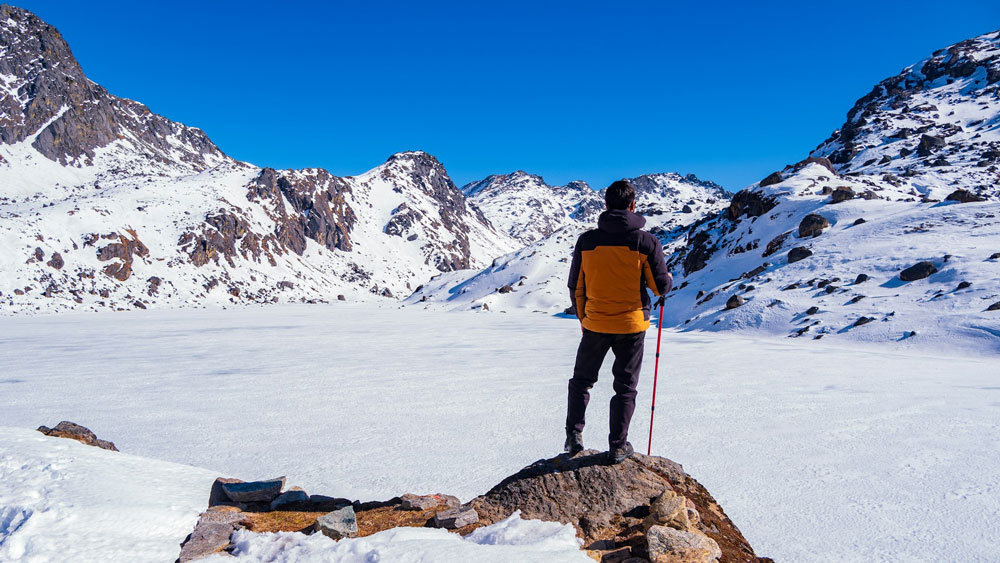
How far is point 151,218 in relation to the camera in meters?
85.6

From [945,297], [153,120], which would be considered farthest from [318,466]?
[153,120]

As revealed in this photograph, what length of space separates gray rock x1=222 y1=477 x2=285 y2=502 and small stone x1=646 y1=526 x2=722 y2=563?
3.13m

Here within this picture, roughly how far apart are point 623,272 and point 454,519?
2.40 m

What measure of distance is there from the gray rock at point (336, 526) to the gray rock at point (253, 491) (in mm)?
1093

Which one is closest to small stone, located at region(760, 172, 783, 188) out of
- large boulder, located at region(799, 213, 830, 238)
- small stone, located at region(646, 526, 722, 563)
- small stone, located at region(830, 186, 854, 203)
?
small stone, located at region(830, 186, 854, 203)

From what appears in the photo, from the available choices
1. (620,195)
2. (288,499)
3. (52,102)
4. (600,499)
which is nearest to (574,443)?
(600,499)

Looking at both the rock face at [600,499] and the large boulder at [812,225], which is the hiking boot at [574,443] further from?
the large boulder at [812,225]

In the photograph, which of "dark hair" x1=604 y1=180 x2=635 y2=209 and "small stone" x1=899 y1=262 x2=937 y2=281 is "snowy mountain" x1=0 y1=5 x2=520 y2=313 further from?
"small stone" x1=899 y1=262 x2=937 y2=281

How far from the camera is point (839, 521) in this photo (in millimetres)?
4172

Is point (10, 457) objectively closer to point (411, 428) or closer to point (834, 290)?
point (411, 428)

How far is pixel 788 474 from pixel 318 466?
511cm

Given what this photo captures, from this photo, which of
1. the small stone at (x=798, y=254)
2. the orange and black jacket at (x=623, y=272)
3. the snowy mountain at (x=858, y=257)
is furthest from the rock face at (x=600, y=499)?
the small stone at (x=798, y=254)

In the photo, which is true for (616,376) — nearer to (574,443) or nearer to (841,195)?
(574,443)

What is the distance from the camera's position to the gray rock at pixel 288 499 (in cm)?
423
